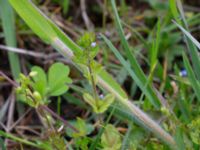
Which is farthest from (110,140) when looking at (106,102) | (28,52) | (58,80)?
(28,52)

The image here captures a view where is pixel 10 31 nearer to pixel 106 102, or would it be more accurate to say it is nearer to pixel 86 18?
pixel 86 18

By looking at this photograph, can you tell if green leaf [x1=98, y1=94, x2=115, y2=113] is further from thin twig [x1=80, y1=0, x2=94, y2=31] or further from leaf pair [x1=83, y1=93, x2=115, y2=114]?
thin twig [x1=80, y1=0, x2=94, y2=31]

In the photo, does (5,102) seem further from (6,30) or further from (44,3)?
(44,3)

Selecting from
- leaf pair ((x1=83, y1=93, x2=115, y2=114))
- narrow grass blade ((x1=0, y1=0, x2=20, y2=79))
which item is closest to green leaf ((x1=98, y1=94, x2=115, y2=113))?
leaf pair ((x1=83, y1=93, x2=115, y2=114))

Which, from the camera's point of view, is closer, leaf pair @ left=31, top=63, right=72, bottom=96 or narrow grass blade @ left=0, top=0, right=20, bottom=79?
leaf pair @ left=31, top=63, right=72, bottom=96

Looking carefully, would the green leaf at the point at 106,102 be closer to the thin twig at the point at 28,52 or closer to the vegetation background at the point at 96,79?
the vegetation background at the point at 96,79

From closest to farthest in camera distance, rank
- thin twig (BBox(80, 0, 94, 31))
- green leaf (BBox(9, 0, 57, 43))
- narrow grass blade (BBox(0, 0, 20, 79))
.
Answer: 1. green leaf (BBox(9, 0, 57, 43))
2. narrow grass blade (BBox(0, 0, 20, 79))
3. thin twig (BBox(80, 0, 94, 31))

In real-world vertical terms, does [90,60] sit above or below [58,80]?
above
